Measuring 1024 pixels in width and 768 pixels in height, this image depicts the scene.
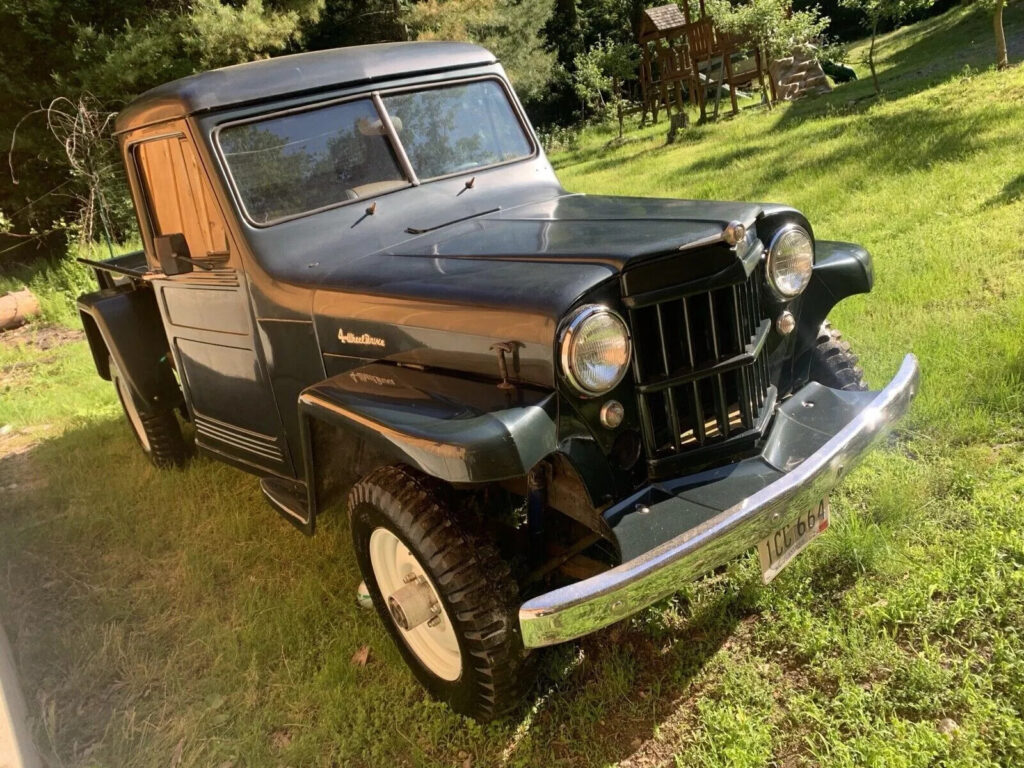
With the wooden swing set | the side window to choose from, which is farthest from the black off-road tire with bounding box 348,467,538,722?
the wooden swing set

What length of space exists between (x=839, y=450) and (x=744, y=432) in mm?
263

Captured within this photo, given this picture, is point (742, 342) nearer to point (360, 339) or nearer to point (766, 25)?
point (360, 339)

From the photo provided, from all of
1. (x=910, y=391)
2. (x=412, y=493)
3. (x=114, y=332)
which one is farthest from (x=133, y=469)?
(x=910, y=391)

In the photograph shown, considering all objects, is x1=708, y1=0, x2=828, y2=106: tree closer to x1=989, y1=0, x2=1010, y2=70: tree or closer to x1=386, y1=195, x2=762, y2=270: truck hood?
x1=989, y1=0, x2=1010, y2=70: tree

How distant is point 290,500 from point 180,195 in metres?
1.32

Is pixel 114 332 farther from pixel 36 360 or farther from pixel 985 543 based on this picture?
pixel 36 360

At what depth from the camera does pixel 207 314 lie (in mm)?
3156

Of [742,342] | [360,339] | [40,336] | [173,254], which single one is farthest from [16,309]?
[742,342]

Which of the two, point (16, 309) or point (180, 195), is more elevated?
point (180, 195)

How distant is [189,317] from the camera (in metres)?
3.32

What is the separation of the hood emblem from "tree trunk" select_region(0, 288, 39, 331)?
8.21 meters

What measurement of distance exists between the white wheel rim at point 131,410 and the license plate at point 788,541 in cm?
356

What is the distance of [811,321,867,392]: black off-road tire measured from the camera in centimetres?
283

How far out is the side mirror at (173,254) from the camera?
2.82 metres
